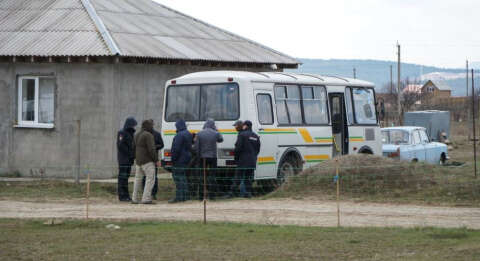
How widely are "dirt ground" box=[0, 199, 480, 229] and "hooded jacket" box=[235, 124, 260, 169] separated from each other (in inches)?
38.4

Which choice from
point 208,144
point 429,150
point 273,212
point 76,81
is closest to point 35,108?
point 76,81

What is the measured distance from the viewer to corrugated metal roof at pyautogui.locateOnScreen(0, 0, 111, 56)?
965 inches

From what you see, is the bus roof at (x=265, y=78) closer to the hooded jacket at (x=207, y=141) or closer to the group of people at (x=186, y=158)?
the group of people at (x=186, y=158)

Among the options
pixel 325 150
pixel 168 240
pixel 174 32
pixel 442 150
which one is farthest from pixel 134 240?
pixel 442 150

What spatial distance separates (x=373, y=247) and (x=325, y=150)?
34.4 feet

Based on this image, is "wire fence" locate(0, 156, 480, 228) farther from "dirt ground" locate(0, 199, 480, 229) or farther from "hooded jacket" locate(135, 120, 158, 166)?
"hooded jacket" locate(135, 120, 158, 166)

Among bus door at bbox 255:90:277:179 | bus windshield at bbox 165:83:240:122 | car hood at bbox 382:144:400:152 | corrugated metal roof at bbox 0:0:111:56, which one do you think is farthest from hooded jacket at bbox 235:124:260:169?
car hood at bbox 382:144:400:152

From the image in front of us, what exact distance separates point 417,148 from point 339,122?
14.9ft

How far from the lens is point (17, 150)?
25.4 metres

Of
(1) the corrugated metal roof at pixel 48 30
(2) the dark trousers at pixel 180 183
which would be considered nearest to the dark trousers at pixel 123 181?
(2) the dark trousers at pixel 180 183

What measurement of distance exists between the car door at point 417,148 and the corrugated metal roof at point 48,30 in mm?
9459

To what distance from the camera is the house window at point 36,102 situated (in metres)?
25.2

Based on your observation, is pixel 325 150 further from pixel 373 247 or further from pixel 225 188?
pixel 373 247

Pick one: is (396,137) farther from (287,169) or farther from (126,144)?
(126,144)
